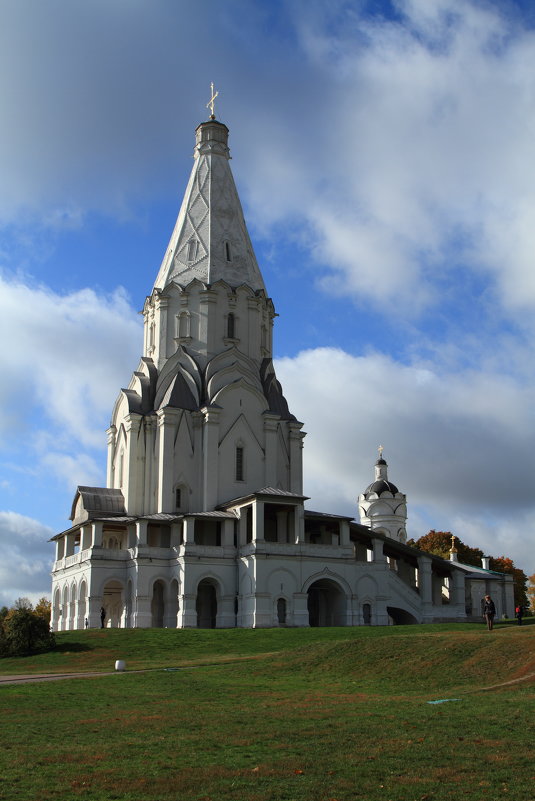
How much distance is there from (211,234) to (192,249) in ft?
5.32

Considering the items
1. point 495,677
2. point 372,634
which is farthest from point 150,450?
point 495,677

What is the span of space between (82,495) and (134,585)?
7951 mm

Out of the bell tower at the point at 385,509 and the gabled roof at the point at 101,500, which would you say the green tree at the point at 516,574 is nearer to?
the bell tower at the point at 385,509

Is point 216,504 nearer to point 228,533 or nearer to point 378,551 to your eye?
point 228,533

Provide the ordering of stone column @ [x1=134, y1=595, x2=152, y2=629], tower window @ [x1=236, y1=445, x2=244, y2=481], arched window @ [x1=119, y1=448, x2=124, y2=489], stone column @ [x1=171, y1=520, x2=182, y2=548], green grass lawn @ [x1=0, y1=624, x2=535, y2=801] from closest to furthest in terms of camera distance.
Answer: green grass lawn @ [x1=0, y1=624, x2=535, y2=801] < stone column @ [x1=134, y1=595, x2=152, y2=629] < stone column @ [x1=171, y1=520, x2=182, y2=548] < tower window @ [x1=236, y1=445, x2=244, y2=481] < arched window @ [x1=119, y1=448, x2=124, y2=489]

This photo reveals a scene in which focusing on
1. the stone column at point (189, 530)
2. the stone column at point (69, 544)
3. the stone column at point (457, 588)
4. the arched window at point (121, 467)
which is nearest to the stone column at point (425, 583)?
the stone column at point (457, 588)

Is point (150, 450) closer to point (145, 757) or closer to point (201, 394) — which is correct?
point (201, 394)

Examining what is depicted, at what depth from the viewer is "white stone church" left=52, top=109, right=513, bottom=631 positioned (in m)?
46.4

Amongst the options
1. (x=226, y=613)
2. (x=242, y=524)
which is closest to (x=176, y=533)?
(x=242, y=524)

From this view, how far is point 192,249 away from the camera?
190ft

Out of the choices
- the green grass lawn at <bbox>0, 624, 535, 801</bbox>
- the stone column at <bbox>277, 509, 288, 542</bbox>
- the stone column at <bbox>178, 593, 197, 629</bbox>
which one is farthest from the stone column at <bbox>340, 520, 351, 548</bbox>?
the green grass lawn at <bbox>0, 624, 535, 801</bbox>

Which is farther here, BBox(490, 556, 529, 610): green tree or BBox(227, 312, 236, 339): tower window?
BBox(490, 556, 529, 610): green tree

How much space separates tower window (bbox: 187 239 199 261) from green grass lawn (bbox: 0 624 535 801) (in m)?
35.2

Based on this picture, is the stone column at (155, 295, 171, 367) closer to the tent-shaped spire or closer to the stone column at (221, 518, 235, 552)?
the tent-shaped spire
